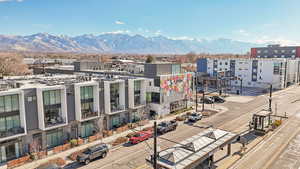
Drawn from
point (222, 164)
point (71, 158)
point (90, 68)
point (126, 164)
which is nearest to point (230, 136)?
point (222, 164)

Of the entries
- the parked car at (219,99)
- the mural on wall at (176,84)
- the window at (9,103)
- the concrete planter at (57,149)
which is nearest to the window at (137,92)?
the mural on wall at (176,84)

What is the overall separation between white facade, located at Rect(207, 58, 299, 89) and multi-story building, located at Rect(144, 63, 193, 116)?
4966cm

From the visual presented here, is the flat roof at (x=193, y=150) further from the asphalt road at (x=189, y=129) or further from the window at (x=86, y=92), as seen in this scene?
the window at (x=86, y=92)

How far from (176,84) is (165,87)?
164 inches

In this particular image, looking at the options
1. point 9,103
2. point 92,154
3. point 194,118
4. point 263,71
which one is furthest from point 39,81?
point 263,71

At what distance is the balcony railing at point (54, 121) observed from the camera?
100 ft

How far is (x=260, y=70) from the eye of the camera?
86.9 m

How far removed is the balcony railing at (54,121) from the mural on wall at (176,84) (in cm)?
2119

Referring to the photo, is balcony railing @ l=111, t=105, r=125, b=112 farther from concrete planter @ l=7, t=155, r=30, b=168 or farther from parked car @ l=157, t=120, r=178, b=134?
concrete planter @ l=7, t=155, r=30, b=168

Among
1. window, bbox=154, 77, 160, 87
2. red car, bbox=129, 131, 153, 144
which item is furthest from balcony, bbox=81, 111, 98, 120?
window, bbox=154, 77, 160, 87

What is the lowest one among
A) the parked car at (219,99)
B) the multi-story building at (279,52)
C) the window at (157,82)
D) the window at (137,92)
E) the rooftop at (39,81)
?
the parked car at (219,99)

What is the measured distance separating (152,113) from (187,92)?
1159 centimetres

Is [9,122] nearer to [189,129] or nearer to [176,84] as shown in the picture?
[189,129]

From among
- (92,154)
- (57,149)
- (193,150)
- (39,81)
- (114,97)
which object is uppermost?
(39,81)
